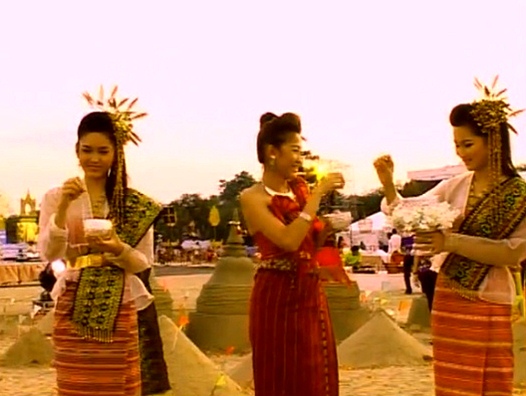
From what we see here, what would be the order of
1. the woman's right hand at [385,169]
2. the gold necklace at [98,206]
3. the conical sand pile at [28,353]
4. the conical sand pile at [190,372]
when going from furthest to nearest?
1. the conical sand pile at [28,353]
2. the conical sand pile at [190,372]
3. the woman's right hand at [385,169]
4. the gold necklace at [98,206]

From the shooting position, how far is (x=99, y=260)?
3568 millimetres

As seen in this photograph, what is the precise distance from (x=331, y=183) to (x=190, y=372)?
313 cm

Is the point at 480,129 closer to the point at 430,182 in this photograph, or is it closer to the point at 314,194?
the point at 314,194

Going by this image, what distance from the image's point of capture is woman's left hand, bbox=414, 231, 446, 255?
3.55 m

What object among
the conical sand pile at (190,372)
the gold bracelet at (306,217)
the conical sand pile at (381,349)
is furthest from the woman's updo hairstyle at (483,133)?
the conical sand pile at (381,349)

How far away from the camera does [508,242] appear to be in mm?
3582

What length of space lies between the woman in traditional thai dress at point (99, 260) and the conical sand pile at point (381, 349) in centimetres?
466

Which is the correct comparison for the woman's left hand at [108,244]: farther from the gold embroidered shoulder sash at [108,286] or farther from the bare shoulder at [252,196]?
the bare shoulder at [252,196]

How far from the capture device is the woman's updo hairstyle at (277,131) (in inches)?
139

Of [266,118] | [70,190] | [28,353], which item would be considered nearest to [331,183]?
[266,118]

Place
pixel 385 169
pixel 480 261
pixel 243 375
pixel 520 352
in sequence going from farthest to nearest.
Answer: pixel 520 352, pixel 243 375, pixel 385 169, pixel 480 261

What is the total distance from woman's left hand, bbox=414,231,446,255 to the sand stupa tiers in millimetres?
5962

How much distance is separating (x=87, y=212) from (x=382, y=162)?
1196 mm

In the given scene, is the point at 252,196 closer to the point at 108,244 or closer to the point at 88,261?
the point at 108,244
